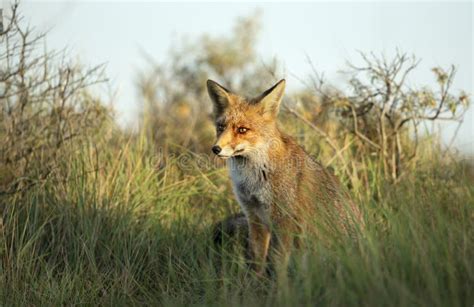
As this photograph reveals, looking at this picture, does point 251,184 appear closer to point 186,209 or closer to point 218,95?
point 218,95

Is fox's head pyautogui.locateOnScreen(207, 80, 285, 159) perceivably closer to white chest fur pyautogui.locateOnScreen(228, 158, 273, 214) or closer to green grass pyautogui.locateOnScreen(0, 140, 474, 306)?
white chest fur pyautogui.locateOnScreen(228, 158, 273, 214)

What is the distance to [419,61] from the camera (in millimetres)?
7414

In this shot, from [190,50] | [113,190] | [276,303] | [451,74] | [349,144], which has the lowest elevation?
[276,303]

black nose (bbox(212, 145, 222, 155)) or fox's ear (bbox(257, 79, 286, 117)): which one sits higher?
fox's ear (bbox(257, 79, 286, 117))

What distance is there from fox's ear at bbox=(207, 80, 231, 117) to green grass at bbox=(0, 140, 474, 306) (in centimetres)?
150

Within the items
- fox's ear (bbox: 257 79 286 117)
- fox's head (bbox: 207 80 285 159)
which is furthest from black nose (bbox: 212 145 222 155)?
fox's ear (bbox: 257 79 286 117)

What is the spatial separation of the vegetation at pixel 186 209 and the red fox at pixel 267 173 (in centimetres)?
39

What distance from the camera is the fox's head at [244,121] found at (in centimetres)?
561

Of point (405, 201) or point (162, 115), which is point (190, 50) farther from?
point (405, 201)

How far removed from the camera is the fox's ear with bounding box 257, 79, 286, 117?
5895mm

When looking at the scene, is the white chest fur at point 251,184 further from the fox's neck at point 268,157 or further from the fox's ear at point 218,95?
the fox's ear at point 218,95

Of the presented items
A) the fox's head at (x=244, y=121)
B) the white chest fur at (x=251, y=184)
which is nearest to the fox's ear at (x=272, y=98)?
the fox's head at (x=244, y=121)

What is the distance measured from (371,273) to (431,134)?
16.8 feet

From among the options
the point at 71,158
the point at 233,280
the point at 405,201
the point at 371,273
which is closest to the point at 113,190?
the point at 71,158
